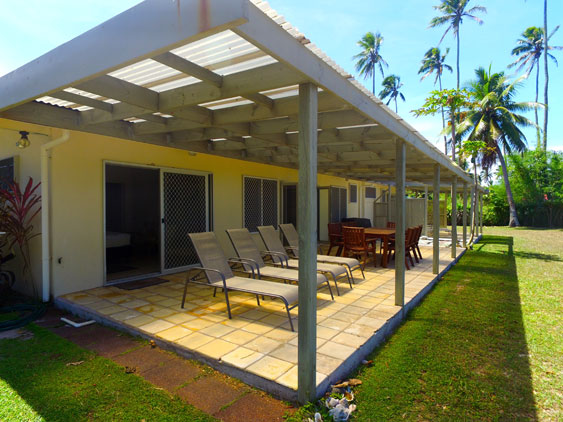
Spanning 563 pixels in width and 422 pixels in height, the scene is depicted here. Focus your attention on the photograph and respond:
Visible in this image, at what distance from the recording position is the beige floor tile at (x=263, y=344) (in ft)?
10.2

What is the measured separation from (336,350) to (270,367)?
0.69 meters

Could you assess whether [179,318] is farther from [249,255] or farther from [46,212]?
[46,212]

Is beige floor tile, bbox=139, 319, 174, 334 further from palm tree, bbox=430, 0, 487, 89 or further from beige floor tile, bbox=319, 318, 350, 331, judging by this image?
palm tree, bbox=430, 0, 487, 89

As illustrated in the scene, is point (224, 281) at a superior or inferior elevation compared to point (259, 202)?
inferior

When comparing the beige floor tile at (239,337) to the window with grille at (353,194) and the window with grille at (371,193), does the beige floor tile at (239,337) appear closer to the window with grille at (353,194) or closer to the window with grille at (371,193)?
the window with grille at (353,194)

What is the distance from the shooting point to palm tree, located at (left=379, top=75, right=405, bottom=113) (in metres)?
33.9

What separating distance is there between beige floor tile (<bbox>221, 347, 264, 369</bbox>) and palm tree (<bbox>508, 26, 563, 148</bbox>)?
37.0 m

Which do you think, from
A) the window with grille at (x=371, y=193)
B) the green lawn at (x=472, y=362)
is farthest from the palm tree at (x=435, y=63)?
the green lawn at (x=472, y=362)

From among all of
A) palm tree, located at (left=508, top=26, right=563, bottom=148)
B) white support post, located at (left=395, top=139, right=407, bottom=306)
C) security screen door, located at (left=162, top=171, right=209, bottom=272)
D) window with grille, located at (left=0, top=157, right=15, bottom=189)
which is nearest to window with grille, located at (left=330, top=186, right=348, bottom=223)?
A: security screen door, located at (left=162, top=171, right=209, bottom=272)

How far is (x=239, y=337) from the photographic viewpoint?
11.1ft

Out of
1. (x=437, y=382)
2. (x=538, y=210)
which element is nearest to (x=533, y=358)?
(x=437, y=382)

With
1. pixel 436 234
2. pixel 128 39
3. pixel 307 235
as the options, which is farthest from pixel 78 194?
pixel 436 234

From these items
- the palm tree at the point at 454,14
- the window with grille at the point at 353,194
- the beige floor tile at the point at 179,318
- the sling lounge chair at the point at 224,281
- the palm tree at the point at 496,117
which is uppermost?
the palm tree at the point at 454,14

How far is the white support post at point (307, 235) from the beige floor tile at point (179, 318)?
1.96m
